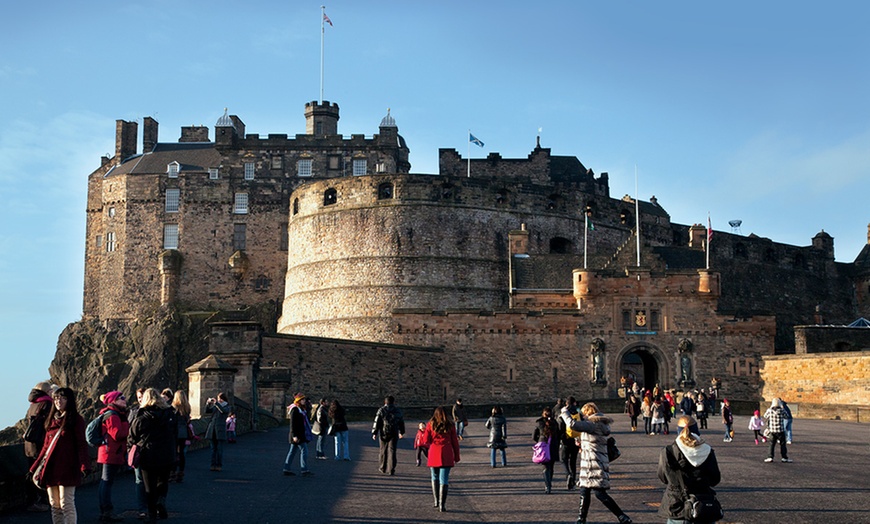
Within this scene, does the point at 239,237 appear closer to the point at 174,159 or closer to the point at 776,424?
the point at 174,159

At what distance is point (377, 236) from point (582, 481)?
36984 millimetres

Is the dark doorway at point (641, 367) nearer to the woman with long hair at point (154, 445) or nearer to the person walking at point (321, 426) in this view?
the person walking at point (321, 426)

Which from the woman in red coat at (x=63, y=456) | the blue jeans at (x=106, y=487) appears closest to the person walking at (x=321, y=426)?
the blue jeans at (x=106, y=487)

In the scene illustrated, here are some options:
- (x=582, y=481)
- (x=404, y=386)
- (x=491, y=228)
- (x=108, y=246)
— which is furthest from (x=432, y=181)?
(x=582, y=481)

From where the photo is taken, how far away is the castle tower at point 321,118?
5806 cm

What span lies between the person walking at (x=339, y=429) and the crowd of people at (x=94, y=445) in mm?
6510

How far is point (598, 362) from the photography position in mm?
39594

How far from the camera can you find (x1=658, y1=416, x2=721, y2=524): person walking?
9188 mm

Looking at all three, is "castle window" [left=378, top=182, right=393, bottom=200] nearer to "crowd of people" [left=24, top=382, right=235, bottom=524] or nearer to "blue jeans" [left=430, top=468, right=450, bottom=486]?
"blue jeans" [left=430, top=468, right=450, bottom=486]

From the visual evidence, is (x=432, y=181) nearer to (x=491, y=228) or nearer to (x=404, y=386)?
(x=491, y=228)

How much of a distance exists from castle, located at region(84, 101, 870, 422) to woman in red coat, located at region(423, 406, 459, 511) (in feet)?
39.0

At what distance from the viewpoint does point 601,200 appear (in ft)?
171

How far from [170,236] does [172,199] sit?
6.34 ft

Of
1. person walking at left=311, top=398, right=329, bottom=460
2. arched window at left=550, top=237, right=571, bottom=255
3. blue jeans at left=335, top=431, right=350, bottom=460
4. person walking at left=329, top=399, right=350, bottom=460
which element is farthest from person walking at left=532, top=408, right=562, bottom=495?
arched window at left=550, top=237, right=571, bottom=255
